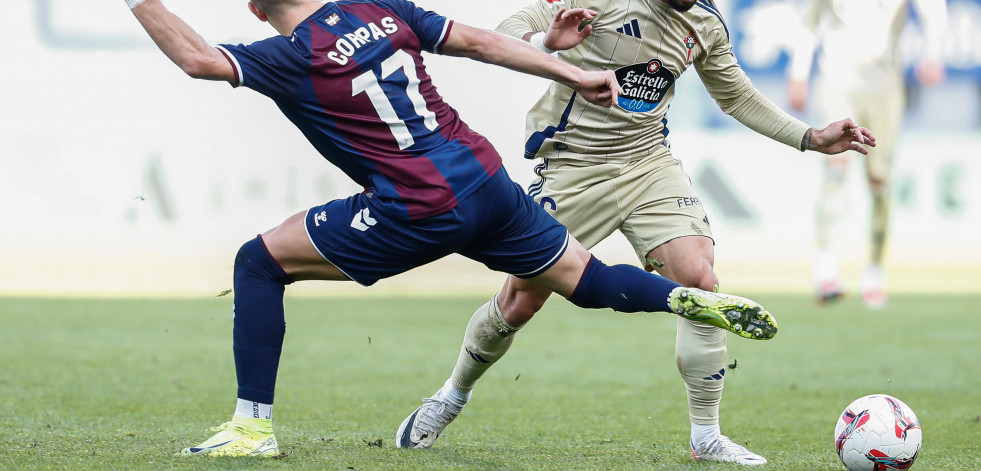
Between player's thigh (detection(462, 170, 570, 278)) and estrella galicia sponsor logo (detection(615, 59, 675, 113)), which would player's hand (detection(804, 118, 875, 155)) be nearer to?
estrella galicia sponsor logo (detection(615, 59, 675, 113))

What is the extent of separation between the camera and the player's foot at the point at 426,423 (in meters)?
4.36

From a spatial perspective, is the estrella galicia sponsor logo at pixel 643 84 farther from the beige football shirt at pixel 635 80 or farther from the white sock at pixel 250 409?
the white sock at pixel 250 409

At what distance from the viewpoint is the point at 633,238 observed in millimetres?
4500

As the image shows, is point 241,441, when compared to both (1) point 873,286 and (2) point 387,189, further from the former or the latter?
(1) point 873,286

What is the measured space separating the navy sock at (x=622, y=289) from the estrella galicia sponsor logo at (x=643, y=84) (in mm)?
962

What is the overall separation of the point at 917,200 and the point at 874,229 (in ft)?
14.4

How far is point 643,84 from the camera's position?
448cm

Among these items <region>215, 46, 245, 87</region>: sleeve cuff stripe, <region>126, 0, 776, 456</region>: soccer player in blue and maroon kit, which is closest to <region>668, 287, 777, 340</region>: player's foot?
<region>126, 0, 776, 456</region>: soccer player in blue and maroon kit

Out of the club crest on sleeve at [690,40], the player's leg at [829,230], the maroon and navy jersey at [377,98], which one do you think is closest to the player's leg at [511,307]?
the club crest on sleeve at [690,40]

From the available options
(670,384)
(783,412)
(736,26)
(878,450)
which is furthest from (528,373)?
(736,26)

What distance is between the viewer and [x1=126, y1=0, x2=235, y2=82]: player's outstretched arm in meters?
3.26

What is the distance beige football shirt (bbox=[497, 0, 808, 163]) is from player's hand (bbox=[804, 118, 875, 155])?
0.31 feet

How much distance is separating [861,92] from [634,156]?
7.26 metres

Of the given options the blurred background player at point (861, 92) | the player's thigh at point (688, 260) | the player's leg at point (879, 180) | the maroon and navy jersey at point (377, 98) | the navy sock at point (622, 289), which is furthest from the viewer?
the player's leg at point (879, 180)
